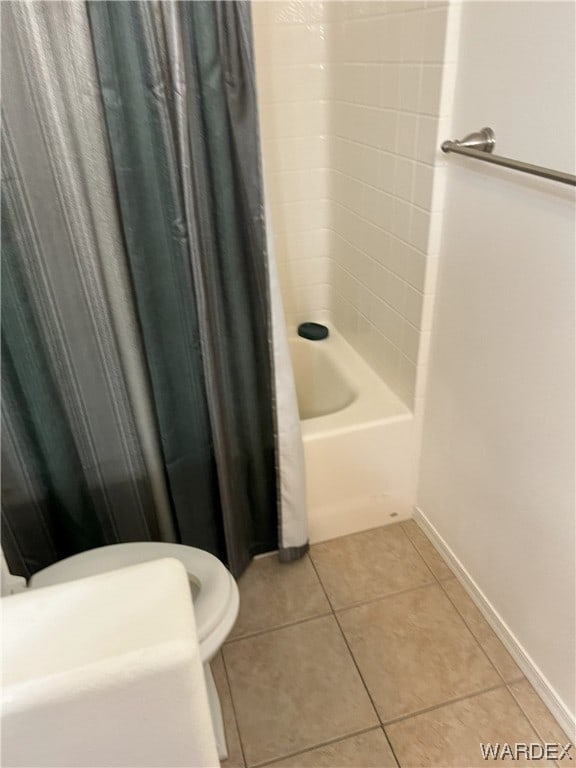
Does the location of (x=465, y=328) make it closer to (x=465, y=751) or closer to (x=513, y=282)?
(x=513, y=282)

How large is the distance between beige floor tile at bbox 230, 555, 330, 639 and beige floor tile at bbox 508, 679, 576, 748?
0.52 m

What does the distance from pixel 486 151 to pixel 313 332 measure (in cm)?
99

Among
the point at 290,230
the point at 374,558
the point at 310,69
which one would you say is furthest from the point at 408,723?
the point at 310,69

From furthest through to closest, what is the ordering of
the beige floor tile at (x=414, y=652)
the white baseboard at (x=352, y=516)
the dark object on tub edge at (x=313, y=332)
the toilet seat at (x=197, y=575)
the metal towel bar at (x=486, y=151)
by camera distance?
the dark object on tub edge at (x=313, y=332), the white baseboard at (x=352, y=516), the beige floor tile at (x=414, y=652), the toilet seat at (x=197, y=575), the metal towel bar at (x=486, y=151)

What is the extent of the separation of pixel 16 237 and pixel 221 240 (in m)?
0.42

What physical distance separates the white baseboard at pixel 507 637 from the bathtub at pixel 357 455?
0.16 m

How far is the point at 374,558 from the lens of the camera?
177 centimetres

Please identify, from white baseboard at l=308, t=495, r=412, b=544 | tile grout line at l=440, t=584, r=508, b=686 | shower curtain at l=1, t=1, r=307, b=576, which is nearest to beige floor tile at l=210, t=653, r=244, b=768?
shower curtain at l=1, t=1, r=307, b=576

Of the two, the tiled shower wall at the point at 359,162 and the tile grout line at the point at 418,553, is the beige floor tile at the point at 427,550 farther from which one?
the tiled shower wall at the point at 359,162

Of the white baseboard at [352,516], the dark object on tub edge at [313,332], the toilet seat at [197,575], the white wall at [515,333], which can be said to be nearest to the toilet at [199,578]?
the toilet seat at [197,575]

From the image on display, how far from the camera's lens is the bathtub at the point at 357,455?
1.67 metres

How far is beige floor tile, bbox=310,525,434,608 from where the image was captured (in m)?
Answer: 1.68

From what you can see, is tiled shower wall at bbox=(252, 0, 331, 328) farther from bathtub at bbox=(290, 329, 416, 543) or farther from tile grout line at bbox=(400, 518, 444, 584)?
tile grout line at bbox=(400, 518, 444, 584)

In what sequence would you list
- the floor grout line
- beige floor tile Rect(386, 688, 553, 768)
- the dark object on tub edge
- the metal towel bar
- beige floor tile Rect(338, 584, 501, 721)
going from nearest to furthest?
the metal towel bar
beige floor tile Rect(386, 688, 553, 768)
beige floor tile Rect(338, 584, 501, 721)
the floor grout line
the dark object on tub edge
